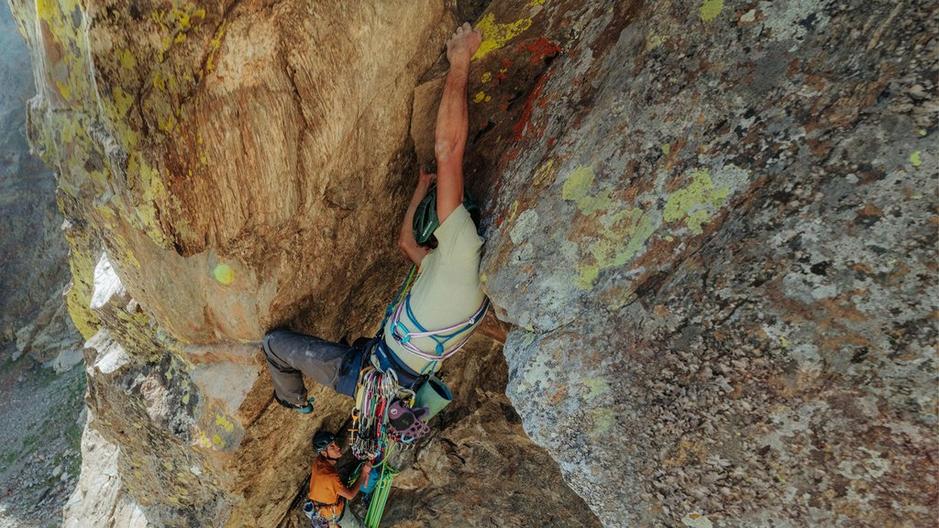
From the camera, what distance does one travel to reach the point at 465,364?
18.6 feet

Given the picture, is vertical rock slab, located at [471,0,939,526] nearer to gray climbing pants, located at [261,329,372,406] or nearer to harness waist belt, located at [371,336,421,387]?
harness waist belt, located at [371,336,421,387]

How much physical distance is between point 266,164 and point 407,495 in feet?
14.9

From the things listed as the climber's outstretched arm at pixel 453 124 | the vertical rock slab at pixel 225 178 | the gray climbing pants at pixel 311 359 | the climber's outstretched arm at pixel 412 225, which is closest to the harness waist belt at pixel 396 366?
the gray climbing pants at pixel 311 359

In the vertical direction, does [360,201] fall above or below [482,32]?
below

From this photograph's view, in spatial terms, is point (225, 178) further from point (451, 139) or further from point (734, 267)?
point (734, 267)

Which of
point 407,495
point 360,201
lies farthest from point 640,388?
point 407,495

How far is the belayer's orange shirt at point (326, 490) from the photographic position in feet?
18.4

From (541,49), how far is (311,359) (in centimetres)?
291

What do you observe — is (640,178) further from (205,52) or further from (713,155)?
(205,52)

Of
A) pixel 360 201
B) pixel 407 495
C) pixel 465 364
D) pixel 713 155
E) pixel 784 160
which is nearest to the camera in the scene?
pixel 784 160

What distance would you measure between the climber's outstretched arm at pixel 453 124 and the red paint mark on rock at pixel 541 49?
0.39 meters

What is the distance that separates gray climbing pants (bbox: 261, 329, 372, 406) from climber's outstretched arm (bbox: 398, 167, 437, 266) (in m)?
0.86

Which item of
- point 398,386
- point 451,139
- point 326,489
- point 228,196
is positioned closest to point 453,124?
point 451,139

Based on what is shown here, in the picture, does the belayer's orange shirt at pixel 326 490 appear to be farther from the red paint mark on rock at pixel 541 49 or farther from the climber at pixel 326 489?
the red paint mark on rock at pixel 541 49
